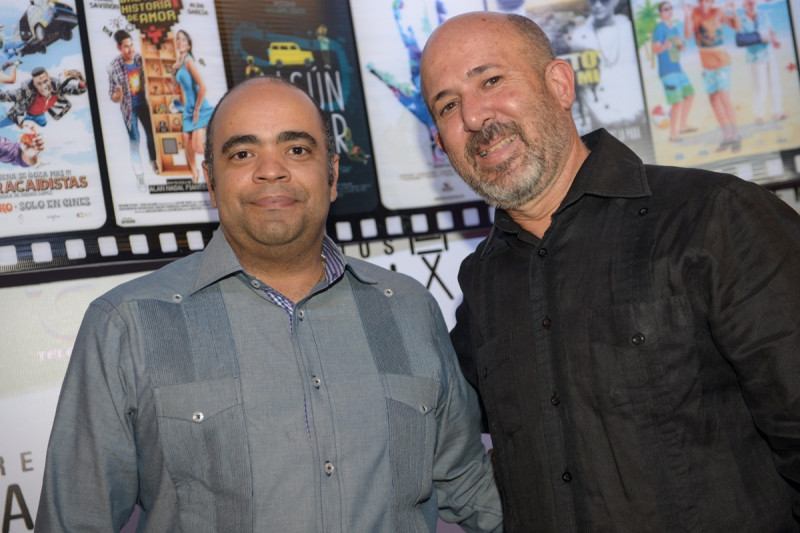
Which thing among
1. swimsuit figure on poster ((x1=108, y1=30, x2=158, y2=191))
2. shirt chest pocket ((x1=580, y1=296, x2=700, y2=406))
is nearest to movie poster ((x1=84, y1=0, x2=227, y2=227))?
swimsuit figure on poster ((x1=108, y1=30, x2=158, y2=191))

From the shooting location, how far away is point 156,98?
2.13 meters

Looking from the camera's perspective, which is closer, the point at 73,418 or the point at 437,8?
the point at 73,418

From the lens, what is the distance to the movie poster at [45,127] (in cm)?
196

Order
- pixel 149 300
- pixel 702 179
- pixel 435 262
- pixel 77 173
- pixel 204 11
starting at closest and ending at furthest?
1. pixel 702 179
2. pixel 149 300
3. pixel 77 173
4. pixel 204 11
5. pixel 435 262

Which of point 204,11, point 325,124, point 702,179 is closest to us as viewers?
point 702,179

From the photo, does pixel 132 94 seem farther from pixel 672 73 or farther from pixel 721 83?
pixel 721 83

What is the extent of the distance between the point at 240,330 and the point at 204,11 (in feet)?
3.47

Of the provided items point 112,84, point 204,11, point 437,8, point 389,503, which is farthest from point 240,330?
point 437,8

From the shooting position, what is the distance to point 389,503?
1.62 meters

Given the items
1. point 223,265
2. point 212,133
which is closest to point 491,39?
point 212,133

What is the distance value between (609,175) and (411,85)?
1.00 meters

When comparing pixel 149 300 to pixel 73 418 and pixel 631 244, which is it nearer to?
pixel 73 418

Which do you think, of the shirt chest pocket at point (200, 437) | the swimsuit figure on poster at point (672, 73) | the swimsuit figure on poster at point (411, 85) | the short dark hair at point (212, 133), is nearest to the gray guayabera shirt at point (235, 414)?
the shirt chest pocket at point (200, 437)

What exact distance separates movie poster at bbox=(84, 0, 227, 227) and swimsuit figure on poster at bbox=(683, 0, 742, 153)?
1.63 metres
